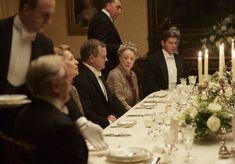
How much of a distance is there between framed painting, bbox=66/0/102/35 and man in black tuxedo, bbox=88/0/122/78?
1776mm

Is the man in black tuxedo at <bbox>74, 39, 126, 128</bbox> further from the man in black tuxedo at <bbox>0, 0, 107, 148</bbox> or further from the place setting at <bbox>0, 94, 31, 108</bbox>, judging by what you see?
the place setting at <bbox>0, 94, 31, 108</bbox>

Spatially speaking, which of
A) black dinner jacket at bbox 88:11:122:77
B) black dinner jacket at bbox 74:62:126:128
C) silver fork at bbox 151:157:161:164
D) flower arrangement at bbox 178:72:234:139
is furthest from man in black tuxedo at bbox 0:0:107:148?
black dinner jacket at bbox 88:11:122:77

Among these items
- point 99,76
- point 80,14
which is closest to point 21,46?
point 99,76

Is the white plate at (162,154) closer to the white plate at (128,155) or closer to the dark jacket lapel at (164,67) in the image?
the white plate at (128,155)

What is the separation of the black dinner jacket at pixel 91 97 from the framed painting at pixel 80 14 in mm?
3175

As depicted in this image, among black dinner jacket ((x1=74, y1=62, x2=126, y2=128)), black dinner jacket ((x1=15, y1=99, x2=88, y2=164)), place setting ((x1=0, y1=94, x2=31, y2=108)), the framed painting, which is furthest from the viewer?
the framed painting

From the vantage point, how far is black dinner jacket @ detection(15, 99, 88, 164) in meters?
1.76

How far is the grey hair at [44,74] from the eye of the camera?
1.82m

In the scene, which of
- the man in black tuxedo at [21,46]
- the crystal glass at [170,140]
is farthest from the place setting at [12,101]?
the crystal glass at [170,140]

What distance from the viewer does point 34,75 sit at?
5.99 ft

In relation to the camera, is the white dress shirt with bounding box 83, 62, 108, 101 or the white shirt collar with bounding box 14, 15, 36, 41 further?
the white dress shirt with bounding box 83, 62, 108, 101

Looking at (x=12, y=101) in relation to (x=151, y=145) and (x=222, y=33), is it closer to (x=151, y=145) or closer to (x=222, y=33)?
(x=151, y=145)

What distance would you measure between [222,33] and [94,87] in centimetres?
288

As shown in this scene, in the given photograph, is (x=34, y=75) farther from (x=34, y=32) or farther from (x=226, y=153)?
(x=226, y=153)
